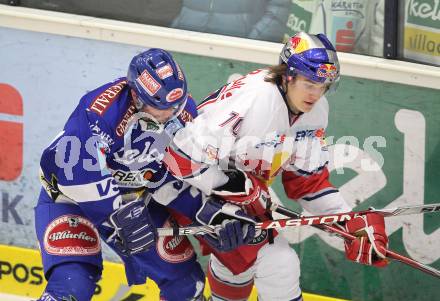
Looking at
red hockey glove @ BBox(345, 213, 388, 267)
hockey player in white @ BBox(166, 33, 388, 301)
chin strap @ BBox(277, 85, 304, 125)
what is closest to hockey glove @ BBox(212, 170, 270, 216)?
hockey player in white @ BBox(166, 33, 388, 301)

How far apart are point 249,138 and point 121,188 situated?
1.75 feet

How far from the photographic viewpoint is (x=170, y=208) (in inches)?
171

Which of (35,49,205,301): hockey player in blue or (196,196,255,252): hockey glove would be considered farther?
(196,196,255,252): hockey glove

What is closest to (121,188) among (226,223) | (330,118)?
(226,223)

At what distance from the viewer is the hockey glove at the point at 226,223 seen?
4062 mm

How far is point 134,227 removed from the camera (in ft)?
13.2

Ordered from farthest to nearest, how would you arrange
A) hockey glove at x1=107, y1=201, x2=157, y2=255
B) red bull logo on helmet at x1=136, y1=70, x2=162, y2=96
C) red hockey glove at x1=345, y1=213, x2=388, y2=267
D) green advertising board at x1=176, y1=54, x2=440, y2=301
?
green advertising board at x1=176, y1=54, x2=440, y2=301, red hockey glove at x1=345, y1=213, x2=388, y2=267, hockey glove at x1=107, y1=201, x2=157, y2=255, red bull logo on helmet at x1=136, y1=70, x2=162, y2=96

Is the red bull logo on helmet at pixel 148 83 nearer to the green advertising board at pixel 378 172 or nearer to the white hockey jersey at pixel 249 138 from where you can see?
the white hockey jersey at pixel 249 138

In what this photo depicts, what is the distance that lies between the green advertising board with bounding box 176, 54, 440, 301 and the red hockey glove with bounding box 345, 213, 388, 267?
0.56 metres

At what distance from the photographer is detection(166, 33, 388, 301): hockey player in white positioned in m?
3.99

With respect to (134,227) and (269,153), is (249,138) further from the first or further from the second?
(134,227)

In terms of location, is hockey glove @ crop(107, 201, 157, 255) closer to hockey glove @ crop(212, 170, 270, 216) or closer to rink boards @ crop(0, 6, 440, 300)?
hockey glove @ crop(212, 170, 270, 216)

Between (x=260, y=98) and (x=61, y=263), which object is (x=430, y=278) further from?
(x=61, y=263)

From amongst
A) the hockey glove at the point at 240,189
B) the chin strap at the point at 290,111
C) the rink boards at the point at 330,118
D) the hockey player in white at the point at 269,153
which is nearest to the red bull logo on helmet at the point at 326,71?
the hockey player in white at the point at 269,153
